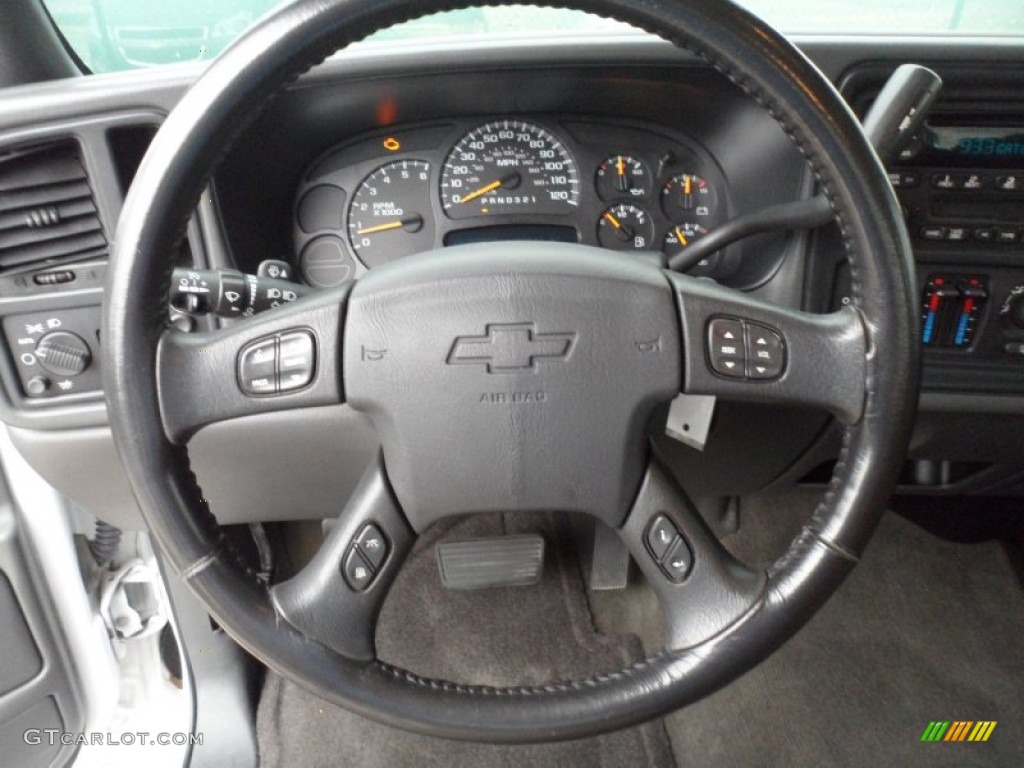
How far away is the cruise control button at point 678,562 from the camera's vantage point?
773 millimetres

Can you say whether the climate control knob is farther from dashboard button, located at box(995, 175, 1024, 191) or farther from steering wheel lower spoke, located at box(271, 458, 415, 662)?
steering wheel lower spoke, located at box(271, 458, 415, 662)

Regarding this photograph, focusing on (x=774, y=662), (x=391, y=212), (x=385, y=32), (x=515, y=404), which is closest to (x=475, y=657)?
(x=774, y=662)

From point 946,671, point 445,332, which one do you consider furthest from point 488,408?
point 946,671

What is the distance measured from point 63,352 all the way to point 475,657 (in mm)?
860

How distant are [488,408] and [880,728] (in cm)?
104

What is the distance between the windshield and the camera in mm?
1117

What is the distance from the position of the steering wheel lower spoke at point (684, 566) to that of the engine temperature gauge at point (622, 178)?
487 millimetres

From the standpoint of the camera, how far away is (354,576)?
764mm

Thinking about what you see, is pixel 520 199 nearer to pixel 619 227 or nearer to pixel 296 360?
pixel 619 227

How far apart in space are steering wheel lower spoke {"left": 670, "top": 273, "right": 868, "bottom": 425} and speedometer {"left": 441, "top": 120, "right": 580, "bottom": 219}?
0.45m

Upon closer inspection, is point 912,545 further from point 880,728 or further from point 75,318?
point 75,318

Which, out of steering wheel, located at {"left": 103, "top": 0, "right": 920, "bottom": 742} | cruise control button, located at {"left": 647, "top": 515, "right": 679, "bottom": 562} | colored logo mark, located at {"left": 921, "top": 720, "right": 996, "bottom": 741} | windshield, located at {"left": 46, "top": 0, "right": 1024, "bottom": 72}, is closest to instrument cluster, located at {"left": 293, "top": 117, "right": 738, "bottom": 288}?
windshield, located at {"left": 46, "top": 0, "right": 1024, "bottom": 72}

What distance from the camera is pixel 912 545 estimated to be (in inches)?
62.6

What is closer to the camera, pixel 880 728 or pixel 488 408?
pixel 488 408
